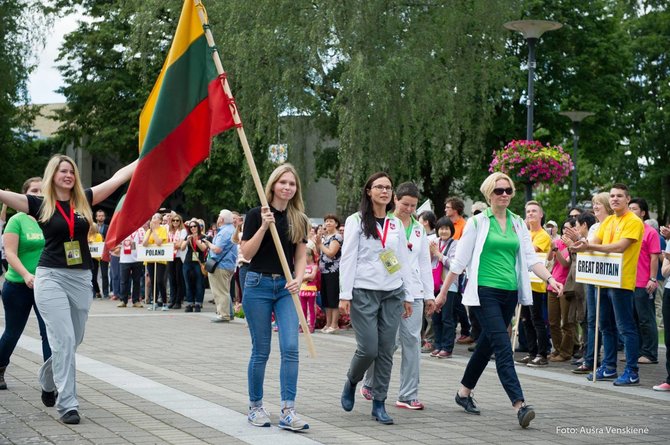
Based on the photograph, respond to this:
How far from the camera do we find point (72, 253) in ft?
25.8

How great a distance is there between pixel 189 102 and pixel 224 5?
20610mm

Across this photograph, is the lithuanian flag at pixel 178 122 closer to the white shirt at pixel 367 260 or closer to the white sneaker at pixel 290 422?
the white shirt at pixel 367 260

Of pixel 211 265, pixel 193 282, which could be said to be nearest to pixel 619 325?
pixel 211 265

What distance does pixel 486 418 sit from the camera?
27.4 feet

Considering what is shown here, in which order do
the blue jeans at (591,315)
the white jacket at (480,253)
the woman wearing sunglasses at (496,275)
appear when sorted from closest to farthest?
the woman wearing sunglasses at (496,275) < the white jacket at (480,253) < the blue jeans at (591,315)

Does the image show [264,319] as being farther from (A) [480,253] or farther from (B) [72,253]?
(A) [480,253]

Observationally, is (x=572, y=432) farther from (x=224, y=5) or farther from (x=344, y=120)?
(x=224, y=5)

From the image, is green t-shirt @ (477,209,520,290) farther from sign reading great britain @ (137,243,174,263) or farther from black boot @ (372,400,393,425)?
sign reading great britain @ (137,243,174,263)

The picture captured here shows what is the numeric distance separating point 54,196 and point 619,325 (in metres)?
5.97

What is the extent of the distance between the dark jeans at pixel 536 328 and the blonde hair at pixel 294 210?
18.1 ft

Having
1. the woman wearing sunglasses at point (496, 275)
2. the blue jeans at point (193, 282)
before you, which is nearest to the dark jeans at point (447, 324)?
the woman wearing sunglasses at point (496, 275)

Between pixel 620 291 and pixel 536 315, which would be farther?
pixel 536 315

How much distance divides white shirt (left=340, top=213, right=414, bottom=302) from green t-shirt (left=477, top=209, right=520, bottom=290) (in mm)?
649

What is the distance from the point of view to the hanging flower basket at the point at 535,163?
18062mm
